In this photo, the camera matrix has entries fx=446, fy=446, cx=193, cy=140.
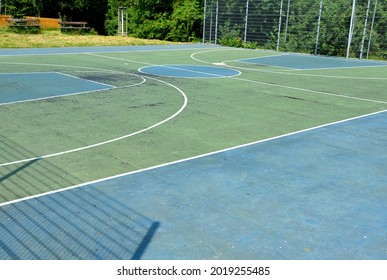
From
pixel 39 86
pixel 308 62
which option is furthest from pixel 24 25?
pixel 39 86

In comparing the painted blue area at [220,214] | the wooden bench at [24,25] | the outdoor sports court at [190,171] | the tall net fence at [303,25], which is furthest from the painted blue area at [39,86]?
the wooden bench at [24,25]

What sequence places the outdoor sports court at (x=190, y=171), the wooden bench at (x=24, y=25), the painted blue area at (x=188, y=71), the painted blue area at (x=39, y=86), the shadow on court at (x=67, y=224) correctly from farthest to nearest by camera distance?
the wooden bench at (x=24, y=25) → the painted blue area at (x=188, y=71) → the painted blue area at (x=39, y=86) → the outdoor sports court at (x=190, y=171) → the shadow on court at (x=67, y=224)

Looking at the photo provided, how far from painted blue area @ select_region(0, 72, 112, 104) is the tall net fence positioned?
1657 centimetres

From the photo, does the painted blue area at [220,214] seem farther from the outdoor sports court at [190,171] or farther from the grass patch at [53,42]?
the grass patch at [53,42]

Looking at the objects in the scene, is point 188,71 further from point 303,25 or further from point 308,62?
point 303,25

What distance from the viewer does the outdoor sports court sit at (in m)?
4.87

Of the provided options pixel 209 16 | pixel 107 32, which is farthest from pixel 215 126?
pixel 107 32

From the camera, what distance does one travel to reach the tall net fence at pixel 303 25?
24.7 meters

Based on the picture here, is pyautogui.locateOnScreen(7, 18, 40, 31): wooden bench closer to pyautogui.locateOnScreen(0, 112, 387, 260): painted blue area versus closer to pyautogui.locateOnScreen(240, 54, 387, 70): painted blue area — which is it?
pyautogui.locateOnScreen(240, 54, 387, 70): painted blue area

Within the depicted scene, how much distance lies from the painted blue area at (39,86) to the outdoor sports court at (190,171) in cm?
9
